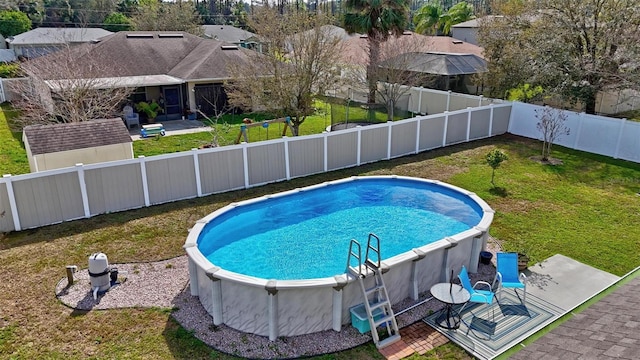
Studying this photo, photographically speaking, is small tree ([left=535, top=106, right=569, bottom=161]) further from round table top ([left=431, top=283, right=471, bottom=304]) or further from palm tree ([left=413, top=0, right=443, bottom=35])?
palm tree ([left=413, top=0, right=443, bottom=35])

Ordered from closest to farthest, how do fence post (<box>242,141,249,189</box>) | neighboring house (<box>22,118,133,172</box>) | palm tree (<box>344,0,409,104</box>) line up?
neighboring house (<box>22,118,133,172</box>) → fence post (<box>242,141,249,189</box>) → palm tree (<box>344,0,409,104</box>)

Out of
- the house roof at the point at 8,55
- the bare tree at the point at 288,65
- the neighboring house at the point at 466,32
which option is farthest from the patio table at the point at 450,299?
the house roof at the point at 8,55

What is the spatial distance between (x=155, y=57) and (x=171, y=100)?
3.83m

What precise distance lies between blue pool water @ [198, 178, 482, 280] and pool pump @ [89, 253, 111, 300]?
191 centimetres

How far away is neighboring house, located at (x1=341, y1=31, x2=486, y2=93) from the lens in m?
24.1

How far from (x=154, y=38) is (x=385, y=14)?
14.8m

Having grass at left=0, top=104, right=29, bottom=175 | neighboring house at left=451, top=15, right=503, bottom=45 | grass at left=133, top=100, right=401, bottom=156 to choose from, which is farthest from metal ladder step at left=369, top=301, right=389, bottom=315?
neighboring house at left=451, top=15, right=503, bottom=45

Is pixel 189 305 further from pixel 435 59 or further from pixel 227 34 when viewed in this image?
pixel 227 34

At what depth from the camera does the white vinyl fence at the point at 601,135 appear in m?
16.6

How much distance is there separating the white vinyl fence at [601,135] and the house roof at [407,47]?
753 centimetres

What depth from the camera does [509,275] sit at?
853cm

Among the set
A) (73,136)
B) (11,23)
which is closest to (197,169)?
(73,136)

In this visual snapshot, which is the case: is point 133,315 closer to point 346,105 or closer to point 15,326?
point 15,326

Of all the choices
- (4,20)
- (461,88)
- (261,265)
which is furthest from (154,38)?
(4,20)
